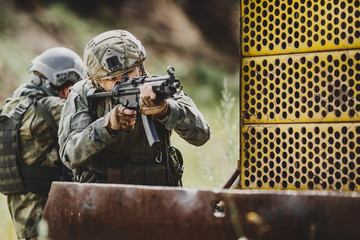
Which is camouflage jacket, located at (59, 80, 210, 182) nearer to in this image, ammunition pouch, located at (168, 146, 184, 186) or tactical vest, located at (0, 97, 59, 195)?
ammunition pouch, located at (168, 146, 184, 186)

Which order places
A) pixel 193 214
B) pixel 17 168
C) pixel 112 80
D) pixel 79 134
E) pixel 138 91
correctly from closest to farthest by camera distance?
1. pixel 193 214
2. pixel 138 91
3. pixel 79 134
4. pixel 112 80
5. pixel 17 168

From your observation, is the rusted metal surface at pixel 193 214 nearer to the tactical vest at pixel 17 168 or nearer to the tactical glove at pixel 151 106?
the tactical glove at pixel 151 106

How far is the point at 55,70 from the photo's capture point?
6.45 metres

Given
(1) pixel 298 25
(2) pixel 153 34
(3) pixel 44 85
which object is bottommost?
(2) pixel 153 34

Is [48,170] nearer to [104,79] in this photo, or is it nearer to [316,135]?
[104,79]

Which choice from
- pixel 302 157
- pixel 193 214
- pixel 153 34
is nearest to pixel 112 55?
pixel 302 157

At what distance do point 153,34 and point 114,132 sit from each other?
14616mm

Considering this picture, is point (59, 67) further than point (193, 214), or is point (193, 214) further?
point (59, 67)

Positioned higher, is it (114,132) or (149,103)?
(149,103)

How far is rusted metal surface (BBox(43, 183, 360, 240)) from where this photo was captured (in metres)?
2.51

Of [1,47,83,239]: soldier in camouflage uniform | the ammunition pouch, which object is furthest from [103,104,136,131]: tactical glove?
[1,47,83,239]: soldier in camouflage uniform

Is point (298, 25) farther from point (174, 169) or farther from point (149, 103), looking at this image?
point (174, 169)

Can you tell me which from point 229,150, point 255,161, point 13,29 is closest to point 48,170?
point 229,150

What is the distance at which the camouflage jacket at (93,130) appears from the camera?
13.7 ft
